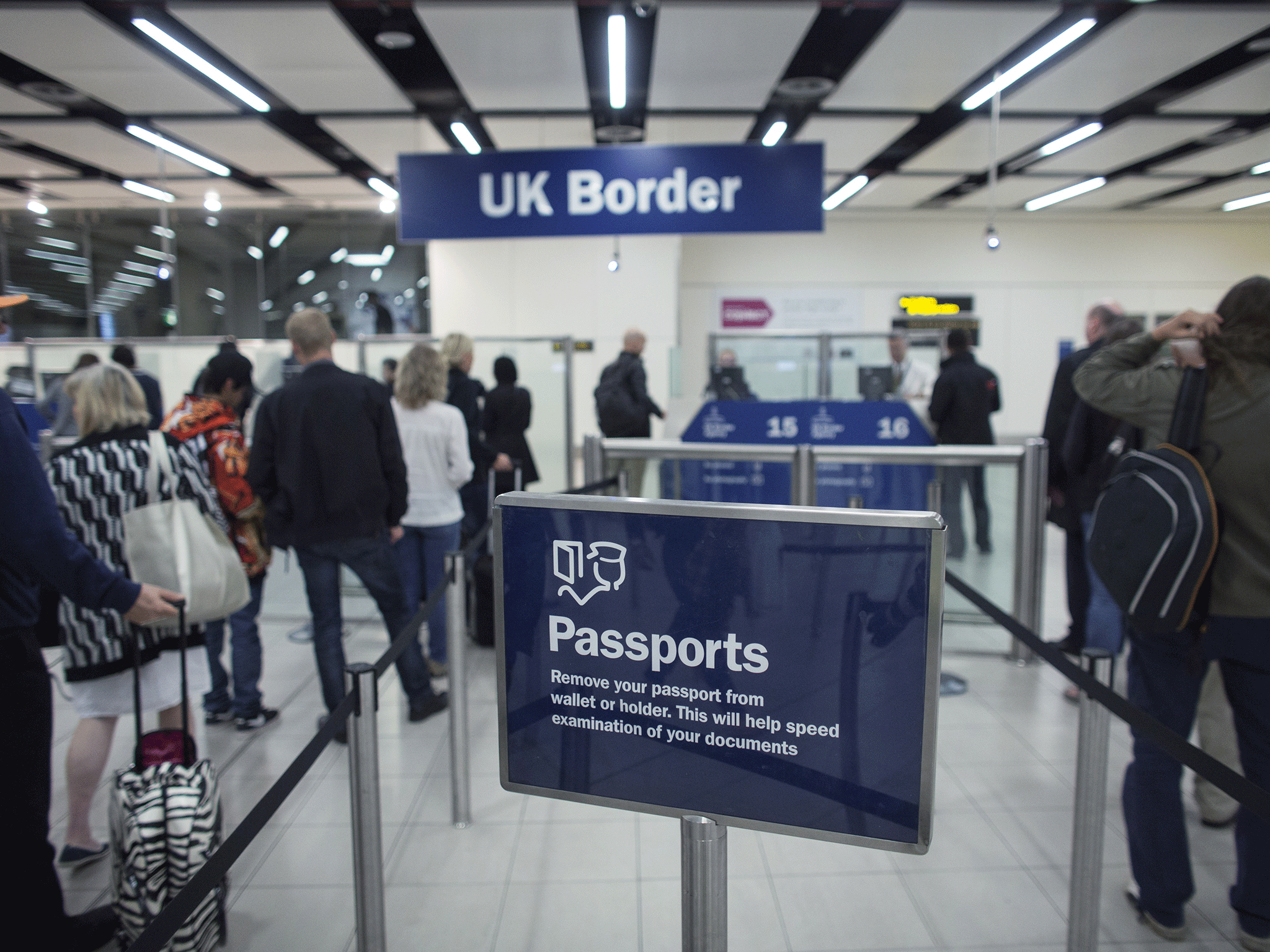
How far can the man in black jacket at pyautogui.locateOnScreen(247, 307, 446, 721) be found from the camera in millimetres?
3037

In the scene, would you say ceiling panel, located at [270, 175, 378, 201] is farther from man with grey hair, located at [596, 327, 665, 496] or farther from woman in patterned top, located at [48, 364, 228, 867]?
woman in patterned top, located at [48, 364, 228, 867]

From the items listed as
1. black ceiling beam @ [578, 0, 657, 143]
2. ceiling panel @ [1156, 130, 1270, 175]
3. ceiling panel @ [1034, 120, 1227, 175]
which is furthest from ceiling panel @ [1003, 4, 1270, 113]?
black ceiling beam @ [578, 0, 657, 143]

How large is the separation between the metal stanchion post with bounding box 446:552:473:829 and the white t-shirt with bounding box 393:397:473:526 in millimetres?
1042

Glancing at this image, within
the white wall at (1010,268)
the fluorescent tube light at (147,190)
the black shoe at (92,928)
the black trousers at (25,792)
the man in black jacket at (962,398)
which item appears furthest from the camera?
the white wall at (1010,268)

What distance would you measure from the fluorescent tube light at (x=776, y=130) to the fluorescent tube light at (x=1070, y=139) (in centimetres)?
287

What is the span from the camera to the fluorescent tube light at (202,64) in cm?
520

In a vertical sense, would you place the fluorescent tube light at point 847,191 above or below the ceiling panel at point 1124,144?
below

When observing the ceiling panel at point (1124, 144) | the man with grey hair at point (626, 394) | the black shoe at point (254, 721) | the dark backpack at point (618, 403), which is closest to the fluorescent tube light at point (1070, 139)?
the ceiling panel at point (1124, 144)

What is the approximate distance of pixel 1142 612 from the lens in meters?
1.93

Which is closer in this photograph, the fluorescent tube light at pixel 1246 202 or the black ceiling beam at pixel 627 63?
the black ceiling beam at pixel 627 63

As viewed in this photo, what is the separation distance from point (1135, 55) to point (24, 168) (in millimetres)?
11127

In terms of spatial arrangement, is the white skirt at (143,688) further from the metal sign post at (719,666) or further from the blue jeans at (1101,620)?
the blue jeans at (1101,620)

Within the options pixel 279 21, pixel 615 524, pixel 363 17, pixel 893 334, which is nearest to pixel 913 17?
pixel 893 334

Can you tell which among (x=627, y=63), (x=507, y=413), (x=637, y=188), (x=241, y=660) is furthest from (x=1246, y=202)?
(x=241, y=660)
